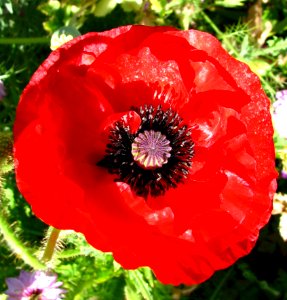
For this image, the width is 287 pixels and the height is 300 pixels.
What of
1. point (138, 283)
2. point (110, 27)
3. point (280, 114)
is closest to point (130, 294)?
point (138, 283)

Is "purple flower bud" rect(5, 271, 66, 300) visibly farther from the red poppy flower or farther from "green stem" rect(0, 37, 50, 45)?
"green stem" rect(0, 37, 50, 45)

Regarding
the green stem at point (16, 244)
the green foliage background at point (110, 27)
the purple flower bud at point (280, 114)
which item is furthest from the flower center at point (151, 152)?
the purple flower bud at point (280, 114)

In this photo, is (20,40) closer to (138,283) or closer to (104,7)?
(104,7)

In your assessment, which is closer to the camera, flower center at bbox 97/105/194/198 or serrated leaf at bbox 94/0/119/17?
flower center at bbox 97/105/194/198

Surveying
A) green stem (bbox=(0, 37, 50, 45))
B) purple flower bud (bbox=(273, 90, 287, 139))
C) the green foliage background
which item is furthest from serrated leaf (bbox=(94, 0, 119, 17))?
purple flower bud (bbox=(273, 90, 287, 139))

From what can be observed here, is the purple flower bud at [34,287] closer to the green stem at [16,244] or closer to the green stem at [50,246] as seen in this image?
the green stem at [50,246]
